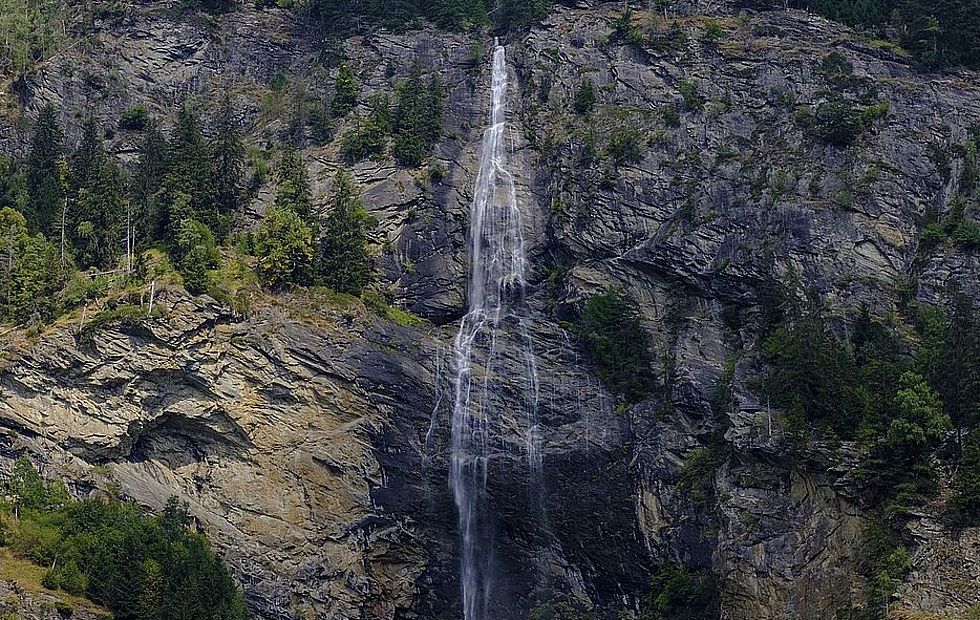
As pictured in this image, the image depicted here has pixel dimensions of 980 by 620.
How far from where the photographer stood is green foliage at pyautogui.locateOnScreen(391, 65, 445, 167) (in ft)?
228

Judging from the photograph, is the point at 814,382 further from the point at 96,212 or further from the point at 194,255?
the point at 96,212

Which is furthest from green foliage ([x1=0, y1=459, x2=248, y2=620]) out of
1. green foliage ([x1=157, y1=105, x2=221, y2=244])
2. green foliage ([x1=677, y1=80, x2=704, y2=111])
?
green foliage ([x1=677, y1=80, x2=704, y2=111])

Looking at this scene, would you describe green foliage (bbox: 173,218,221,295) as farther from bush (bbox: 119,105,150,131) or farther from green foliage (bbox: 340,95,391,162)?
bush (bbox: 119,105,150,131)

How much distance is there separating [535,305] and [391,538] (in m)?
14.3

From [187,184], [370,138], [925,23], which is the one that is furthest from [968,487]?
[187,184]

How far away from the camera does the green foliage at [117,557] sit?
163ft

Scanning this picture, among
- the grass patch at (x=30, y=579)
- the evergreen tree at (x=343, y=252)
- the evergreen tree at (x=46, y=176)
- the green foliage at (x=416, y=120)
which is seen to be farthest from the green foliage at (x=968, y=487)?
the evergreen tree at (x=46, y=176)

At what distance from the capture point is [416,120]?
7125 centimetres

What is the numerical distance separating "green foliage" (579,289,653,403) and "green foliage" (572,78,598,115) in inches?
558

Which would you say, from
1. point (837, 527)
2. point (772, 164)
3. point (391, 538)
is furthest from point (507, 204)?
point (837, 527)

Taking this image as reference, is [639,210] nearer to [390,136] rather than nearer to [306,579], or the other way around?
[390,136]

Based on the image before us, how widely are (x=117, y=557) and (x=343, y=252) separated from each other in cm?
1981

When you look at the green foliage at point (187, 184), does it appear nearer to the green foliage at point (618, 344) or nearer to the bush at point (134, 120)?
the bush at point (134, 120)

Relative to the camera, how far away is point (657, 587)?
54531 millimetres
